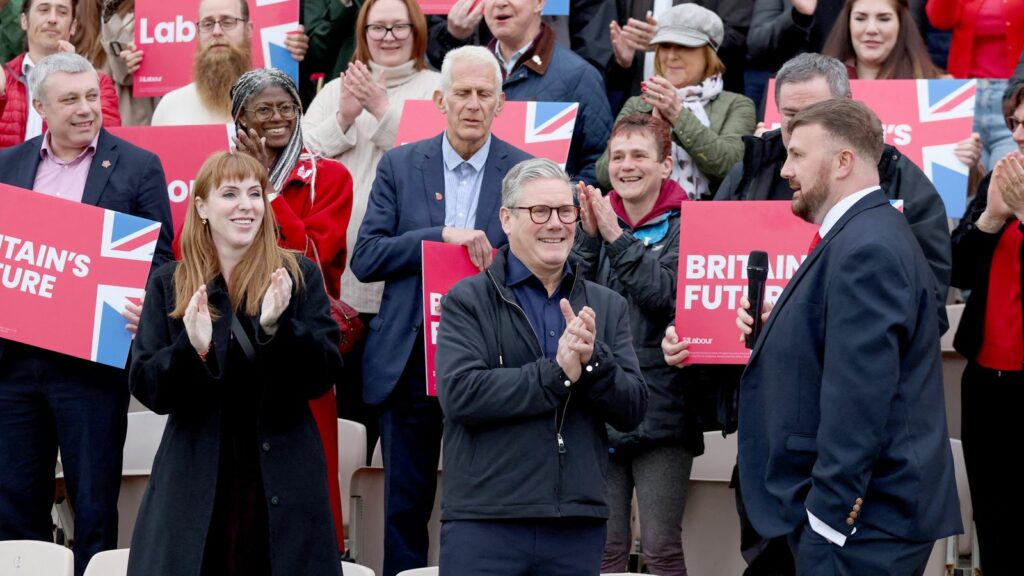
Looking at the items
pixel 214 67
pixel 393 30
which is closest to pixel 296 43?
pixel 214 67

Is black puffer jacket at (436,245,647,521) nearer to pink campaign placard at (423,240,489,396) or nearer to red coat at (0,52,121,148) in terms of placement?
pink campaign placard at (423,240,489,396)

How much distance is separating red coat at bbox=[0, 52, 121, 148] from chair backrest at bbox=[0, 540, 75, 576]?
2911 millimetres

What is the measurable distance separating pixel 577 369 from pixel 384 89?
2938 mm

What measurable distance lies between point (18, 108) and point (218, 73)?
1.09 m

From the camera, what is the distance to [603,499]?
16.2ft

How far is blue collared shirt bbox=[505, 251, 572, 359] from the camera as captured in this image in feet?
16.7

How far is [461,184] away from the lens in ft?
21.3

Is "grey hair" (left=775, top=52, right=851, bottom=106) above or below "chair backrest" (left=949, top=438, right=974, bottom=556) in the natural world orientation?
above

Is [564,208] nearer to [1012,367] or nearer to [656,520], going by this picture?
[656,520]

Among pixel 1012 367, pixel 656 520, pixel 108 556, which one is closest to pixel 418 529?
pixel 656 520

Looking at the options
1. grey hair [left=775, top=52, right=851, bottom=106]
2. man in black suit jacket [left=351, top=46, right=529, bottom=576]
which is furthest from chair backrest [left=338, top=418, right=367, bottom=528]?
grey hair [left=775, top=52, right=851, bottom=106]

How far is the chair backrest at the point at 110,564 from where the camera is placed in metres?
5.37

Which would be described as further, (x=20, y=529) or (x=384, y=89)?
(x=384, y=89)

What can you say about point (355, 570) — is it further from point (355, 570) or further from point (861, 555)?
point (861, 555)
